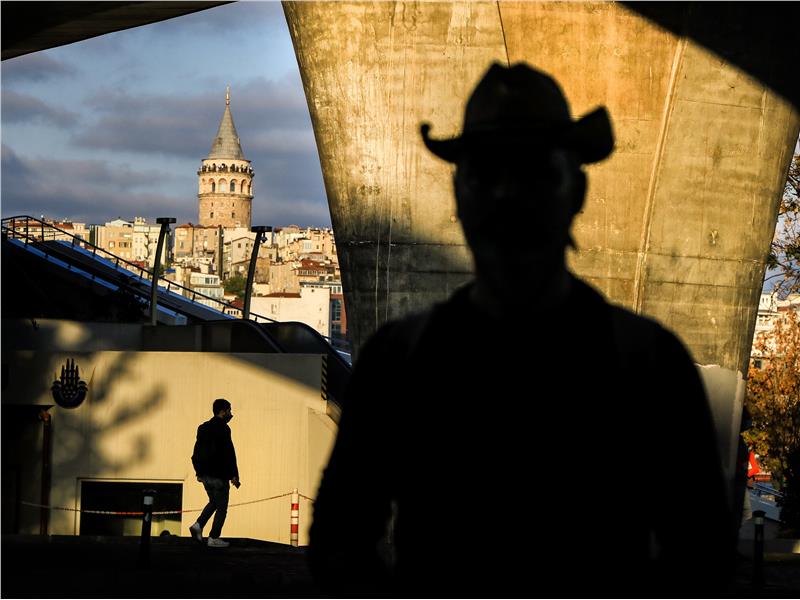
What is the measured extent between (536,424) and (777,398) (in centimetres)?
4523

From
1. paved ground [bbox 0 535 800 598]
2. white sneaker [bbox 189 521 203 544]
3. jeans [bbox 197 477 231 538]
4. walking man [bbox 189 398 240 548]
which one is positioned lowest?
paved ground [bbox 0 535 800 598]

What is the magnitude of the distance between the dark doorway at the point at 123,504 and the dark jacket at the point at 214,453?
9.64 m

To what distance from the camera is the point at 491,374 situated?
251 cm

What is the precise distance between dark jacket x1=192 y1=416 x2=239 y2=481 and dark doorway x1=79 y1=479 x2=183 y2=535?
964cm

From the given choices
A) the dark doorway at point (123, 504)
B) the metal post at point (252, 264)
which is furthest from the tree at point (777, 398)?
the dark doorway at point (123, 504)

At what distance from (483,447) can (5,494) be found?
87.1 ft

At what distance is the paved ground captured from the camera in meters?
13.5

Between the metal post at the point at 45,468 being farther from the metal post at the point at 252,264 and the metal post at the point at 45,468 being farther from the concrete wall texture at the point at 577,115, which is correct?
the concrete wall texture at the point at 577,115

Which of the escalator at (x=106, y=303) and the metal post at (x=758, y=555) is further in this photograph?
the escalator at (x=106, y=303)

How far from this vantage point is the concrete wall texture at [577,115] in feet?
48.2

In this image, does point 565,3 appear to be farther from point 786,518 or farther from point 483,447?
point 786,518

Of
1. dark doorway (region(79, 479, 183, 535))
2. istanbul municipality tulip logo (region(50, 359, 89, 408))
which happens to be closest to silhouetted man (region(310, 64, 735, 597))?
dark doorway (region(79, 479, 183, 535))

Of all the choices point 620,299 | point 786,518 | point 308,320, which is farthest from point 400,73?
point 308,320

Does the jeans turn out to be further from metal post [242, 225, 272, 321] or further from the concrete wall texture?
metal post [242, 225, 272, 321]
